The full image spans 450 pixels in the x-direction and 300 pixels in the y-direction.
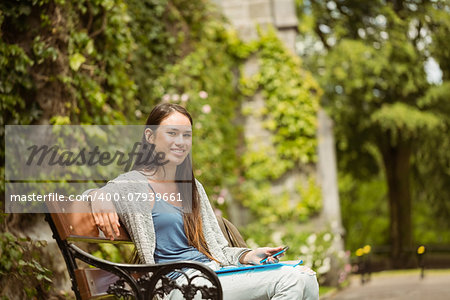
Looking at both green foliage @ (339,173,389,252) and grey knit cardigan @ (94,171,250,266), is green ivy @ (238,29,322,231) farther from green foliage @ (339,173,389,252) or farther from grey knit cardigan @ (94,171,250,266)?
green foliage @ (339,173,389,252)

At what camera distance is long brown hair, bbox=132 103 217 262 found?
2713 mm

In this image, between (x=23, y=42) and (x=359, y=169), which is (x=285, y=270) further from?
(x=359, y=169)

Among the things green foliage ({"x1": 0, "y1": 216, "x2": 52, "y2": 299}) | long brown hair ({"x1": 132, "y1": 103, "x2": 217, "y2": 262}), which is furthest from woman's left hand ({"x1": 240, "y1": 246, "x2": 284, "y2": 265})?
green foliage ({"x1": 0, "y1": 216, "x2": 52, "y2": 299})

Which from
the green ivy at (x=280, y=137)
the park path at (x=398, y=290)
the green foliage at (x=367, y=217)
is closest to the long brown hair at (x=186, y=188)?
the park path at (x=398, y=290)

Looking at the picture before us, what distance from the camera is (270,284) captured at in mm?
2434

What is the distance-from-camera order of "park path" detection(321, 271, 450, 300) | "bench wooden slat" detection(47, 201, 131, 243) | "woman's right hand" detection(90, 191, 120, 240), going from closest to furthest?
"bench wooden slat" detection(47, 201, 131, 243), "woman's right hand" detection(90, 191, 120, 240), "park path" detection(321, 271, 450, 300)

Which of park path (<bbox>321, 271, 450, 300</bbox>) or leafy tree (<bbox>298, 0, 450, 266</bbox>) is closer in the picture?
park path (<bbox>321, 271, 450, 300</bbox>)

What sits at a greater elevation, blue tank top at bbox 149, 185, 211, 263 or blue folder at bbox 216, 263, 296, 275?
blue tank top at bbox 149, 185, 211, 263

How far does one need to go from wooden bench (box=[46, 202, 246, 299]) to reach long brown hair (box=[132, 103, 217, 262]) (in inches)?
8.4

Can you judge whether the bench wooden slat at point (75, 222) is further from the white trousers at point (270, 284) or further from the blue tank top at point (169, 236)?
the white trousers at point (270, 284)

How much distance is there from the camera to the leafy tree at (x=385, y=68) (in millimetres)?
11766

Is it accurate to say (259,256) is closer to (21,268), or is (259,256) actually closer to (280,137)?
(21,268)

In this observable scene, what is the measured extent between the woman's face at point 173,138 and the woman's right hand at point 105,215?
1.24 ft

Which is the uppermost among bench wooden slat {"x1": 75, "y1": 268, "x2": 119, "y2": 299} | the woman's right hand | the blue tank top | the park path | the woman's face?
the woman's face
